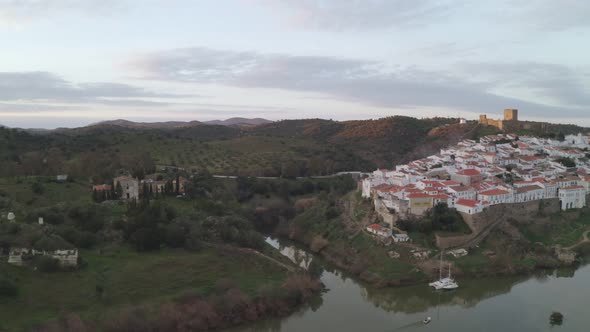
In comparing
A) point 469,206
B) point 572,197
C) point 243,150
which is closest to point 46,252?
→ point 469,206

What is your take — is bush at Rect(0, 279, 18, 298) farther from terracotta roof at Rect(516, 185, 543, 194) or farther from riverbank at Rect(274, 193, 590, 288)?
terracotta roof at Rect(516, 185, 543, 194)

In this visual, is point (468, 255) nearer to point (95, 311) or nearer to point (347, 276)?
point (347, 276)

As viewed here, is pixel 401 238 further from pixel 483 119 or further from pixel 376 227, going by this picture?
pixel 483 119

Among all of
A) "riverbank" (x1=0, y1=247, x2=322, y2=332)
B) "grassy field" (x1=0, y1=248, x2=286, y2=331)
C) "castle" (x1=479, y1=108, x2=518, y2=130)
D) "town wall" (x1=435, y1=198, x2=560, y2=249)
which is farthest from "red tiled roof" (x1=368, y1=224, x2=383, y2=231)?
"castle" (x1=479, y1=108, x2=518, y2=130)

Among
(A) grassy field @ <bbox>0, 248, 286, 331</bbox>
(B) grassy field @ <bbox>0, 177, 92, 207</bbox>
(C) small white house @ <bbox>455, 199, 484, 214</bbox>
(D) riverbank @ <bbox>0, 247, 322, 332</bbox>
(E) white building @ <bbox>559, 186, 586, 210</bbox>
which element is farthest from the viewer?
(E) white building @ <bbox>559, 186, 586, 210</bbox>

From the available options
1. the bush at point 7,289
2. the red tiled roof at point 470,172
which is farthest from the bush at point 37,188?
the red tiled roof at point 470,172

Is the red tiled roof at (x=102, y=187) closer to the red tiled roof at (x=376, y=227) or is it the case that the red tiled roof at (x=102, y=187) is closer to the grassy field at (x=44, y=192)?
the grassy field at (x=44, y=192)
